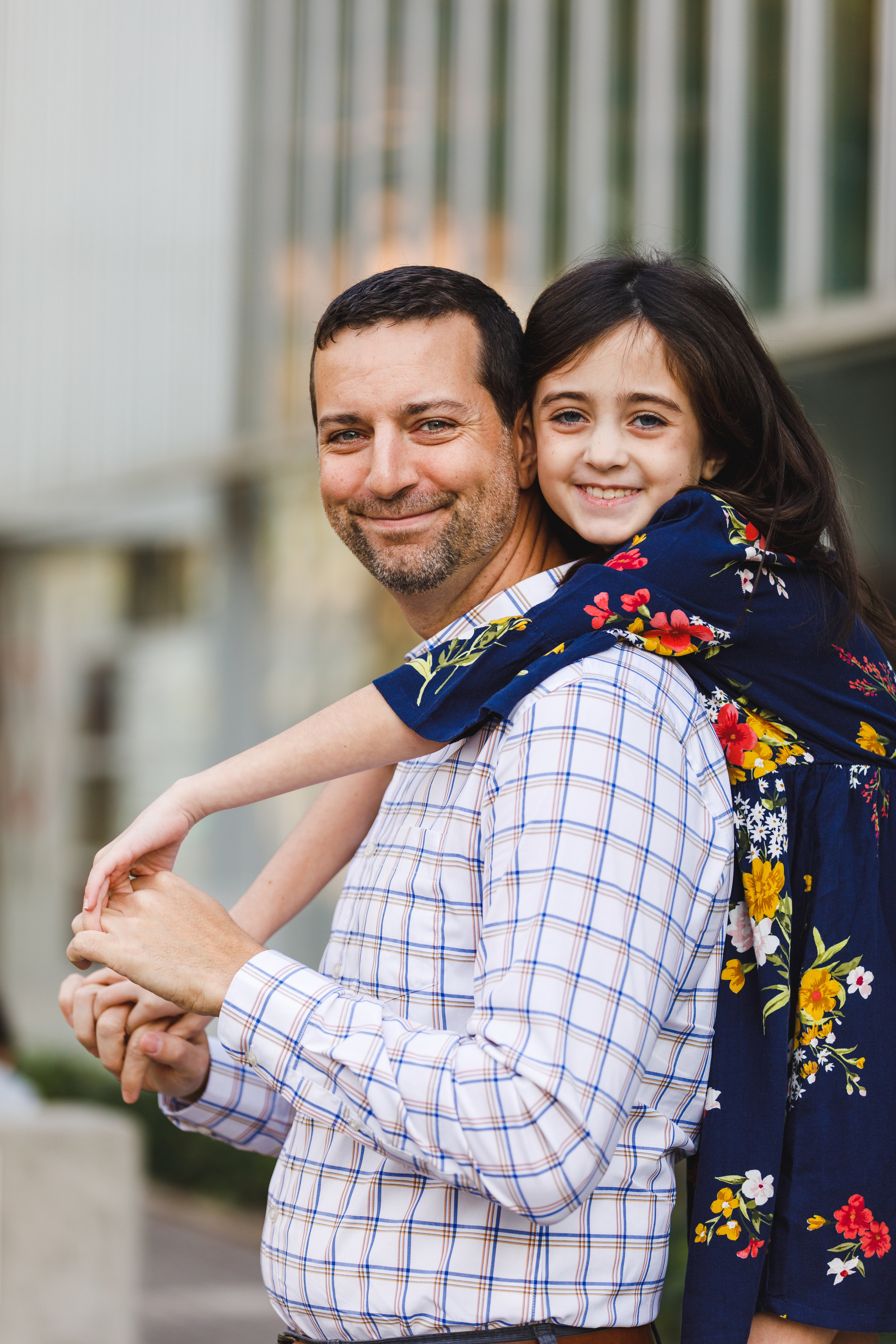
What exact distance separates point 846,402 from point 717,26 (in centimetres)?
209

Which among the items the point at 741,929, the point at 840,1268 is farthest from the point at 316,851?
the point at 840,1268

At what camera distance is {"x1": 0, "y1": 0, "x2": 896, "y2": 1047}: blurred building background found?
22.6 ft

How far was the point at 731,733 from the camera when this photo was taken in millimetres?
1770

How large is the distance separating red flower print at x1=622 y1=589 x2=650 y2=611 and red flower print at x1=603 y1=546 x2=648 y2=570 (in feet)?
0.17

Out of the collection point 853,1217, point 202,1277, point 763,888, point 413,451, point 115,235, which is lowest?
point 202,1277

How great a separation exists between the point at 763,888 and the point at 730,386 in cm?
70

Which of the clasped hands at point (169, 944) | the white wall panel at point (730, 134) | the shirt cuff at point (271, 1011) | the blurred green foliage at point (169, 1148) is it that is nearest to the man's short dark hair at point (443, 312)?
the clasped hands at point (169, 944)

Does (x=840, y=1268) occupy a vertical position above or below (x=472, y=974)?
below

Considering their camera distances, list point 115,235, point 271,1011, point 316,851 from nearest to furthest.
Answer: point 271,1011 → point 316,851 → point 115,235

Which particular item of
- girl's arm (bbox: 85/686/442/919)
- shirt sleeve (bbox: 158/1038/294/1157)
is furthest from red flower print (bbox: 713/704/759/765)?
shirt sleeve (bbox: 158/1038/294/1157)

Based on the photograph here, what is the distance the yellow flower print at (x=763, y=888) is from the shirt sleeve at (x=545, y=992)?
0.07m

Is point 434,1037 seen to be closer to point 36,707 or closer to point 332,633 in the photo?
point 332,633

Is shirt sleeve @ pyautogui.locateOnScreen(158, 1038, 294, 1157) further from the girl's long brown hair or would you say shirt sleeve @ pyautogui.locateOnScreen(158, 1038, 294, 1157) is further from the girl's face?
the girl's long brown hair

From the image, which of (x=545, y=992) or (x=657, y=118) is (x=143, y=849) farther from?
(x=657, y=118)
